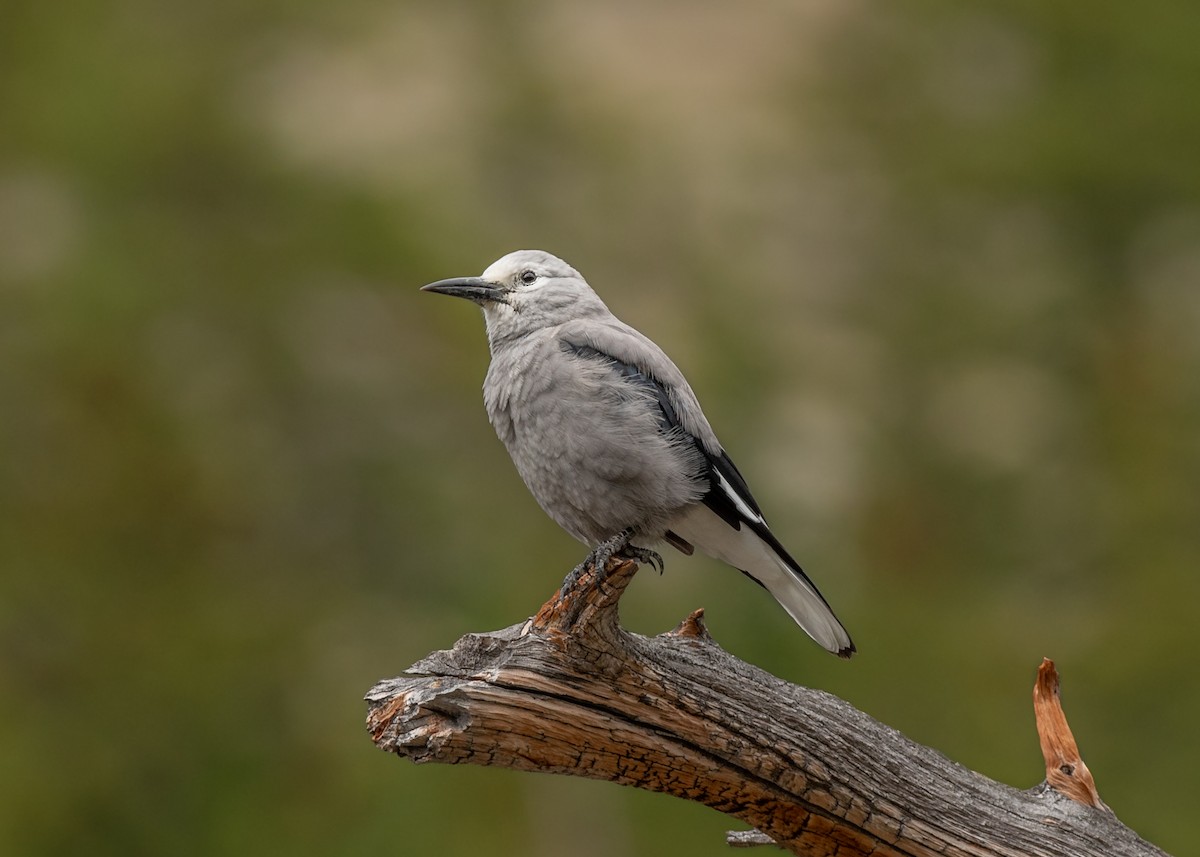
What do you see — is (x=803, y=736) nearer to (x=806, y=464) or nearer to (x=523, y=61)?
(x=806, y=464)

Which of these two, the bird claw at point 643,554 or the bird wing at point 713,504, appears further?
the bird wing at point 713,504

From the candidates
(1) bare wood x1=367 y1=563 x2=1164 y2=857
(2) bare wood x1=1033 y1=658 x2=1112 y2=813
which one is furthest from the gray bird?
(2) bare wood x1=1033 y1=658 x2=1112 y2=813

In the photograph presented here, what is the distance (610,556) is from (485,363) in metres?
5.35

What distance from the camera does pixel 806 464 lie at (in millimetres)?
8969

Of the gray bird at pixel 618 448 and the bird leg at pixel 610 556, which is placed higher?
the gray bird at pixel 618 448

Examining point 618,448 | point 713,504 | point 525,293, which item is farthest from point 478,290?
point 713,504

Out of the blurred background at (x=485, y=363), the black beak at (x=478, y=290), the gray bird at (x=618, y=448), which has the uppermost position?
the blurred background at (x=485, y=363)

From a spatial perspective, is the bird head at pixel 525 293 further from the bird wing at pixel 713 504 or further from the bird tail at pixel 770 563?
the bird tail at pixel 770 563

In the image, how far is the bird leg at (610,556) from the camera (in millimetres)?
3299

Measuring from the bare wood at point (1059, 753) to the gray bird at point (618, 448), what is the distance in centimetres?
61

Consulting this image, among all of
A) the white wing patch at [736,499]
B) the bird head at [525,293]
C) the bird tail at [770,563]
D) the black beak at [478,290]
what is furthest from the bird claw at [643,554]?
the black beak at [478,290]

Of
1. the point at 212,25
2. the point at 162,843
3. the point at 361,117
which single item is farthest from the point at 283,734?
the point at 212,25

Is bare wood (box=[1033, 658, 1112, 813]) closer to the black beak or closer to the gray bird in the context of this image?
the gray bird

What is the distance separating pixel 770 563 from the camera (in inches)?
163
